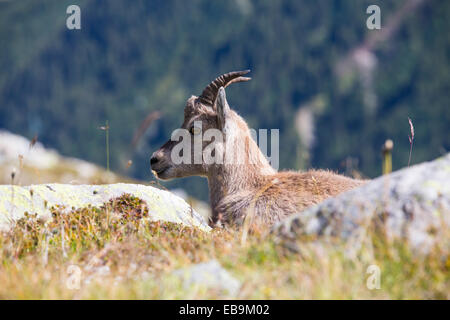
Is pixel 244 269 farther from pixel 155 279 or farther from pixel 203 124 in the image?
pixel 203 124

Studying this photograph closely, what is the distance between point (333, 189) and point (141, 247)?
4.46 metres

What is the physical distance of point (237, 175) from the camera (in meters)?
10.8

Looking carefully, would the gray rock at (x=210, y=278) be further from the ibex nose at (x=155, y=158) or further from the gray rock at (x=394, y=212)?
the ibex nose at (x=155, y=158)

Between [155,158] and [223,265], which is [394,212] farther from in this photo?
[155,158]

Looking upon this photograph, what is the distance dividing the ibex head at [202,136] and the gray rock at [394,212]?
5.09m

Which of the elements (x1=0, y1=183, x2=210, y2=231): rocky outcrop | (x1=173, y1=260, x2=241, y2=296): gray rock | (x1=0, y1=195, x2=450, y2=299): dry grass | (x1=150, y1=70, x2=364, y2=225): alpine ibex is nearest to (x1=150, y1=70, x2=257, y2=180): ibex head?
(x1=150, y1=70, x2=364, y2=225): alpine ibex

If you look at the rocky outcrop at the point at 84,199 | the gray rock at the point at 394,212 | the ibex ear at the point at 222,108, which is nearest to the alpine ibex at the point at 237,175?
the ibex ear at the point at 222,108

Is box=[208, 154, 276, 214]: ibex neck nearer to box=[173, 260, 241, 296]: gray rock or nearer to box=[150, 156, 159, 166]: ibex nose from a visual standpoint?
box=[150, 156, 159, 166]: ibex nose

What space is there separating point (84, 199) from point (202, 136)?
275cm

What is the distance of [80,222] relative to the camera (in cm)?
848

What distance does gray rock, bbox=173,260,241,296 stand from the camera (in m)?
5.08

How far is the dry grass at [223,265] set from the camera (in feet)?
15.8
